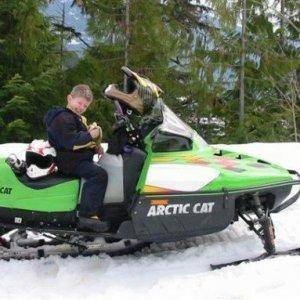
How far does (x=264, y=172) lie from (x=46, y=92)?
414 inches

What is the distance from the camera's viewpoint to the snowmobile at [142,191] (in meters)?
4.48

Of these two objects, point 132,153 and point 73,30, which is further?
point 73,30

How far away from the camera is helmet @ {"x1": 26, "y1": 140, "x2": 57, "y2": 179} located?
4500 millimetres

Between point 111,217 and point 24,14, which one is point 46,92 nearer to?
point 24,14

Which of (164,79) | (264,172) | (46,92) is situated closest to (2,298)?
(264,172)

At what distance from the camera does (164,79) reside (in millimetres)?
16859

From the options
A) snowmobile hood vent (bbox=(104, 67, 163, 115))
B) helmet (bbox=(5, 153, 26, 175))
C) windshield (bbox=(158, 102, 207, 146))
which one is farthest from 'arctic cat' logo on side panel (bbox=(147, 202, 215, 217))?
helmet (bbox=(5, 153, 26, 175))

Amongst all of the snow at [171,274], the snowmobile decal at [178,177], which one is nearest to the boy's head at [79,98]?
the snowmobile decal at [178,177]

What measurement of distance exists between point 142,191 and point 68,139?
70 centimetres

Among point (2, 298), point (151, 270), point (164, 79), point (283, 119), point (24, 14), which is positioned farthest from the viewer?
point (283, 119)

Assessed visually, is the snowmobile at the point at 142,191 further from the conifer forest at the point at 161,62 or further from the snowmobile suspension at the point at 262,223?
the conifer forest at the point at 161,62

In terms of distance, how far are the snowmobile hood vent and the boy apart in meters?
0.21

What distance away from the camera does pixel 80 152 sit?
444cm

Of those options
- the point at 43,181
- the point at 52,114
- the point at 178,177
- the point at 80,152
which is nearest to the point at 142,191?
the point at 178,177
